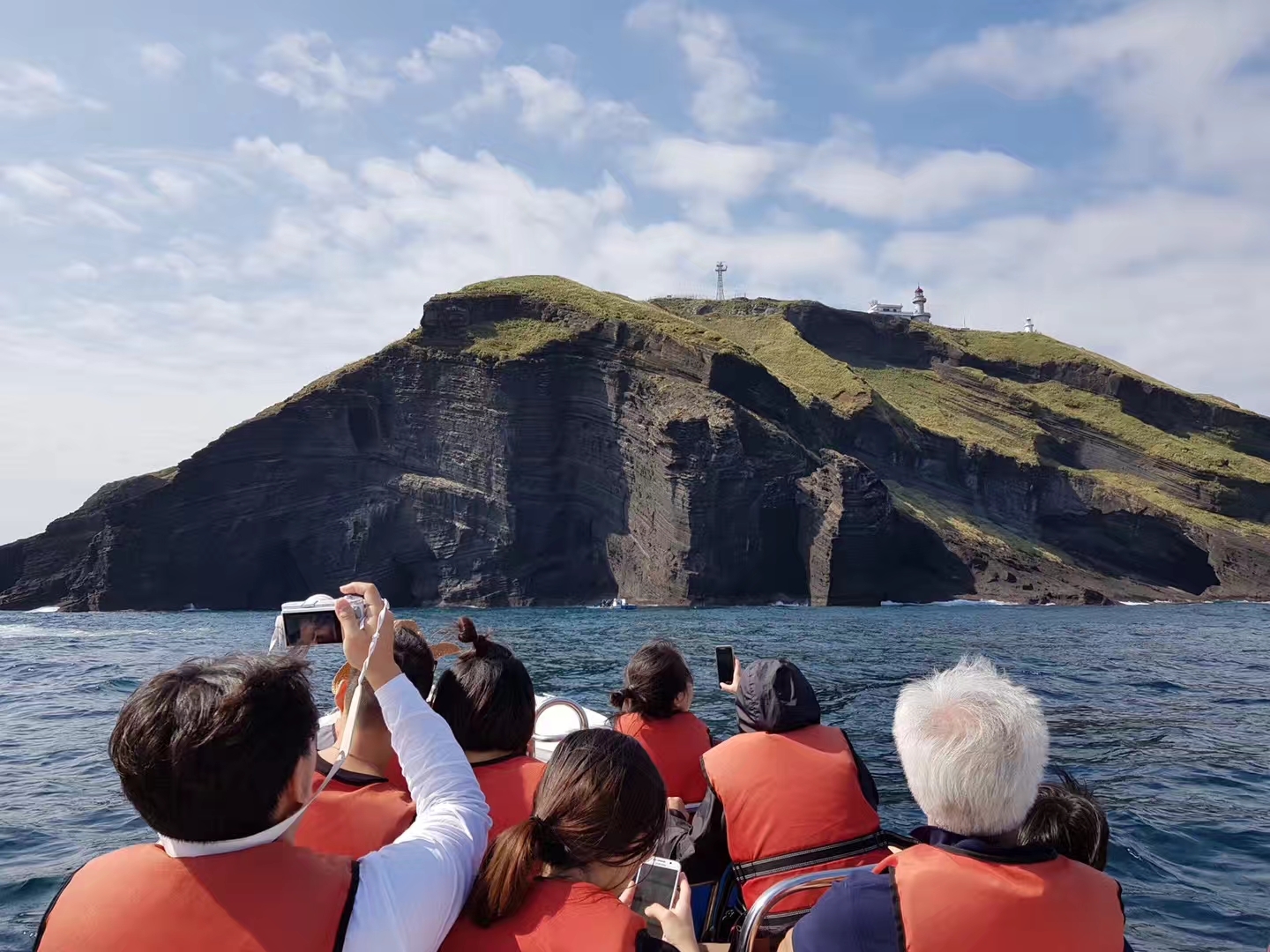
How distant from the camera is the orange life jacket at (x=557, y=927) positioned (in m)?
2.29

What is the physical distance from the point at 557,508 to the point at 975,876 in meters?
68.3

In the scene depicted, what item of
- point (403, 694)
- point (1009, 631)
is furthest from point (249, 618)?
point (403, 694)

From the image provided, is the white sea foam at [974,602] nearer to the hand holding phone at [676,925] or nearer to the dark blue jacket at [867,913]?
the dark blue jacket at [867,913]

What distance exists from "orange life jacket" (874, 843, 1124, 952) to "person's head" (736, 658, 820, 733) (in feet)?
6.15

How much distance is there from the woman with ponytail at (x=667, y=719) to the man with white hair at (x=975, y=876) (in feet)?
9.49

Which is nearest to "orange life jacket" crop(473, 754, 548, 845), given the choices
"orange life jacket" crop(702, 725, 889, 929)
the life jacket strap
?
"orange life jacket" crop(702, 725, 889, 929)

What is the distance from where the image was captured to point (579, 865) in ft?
8.36

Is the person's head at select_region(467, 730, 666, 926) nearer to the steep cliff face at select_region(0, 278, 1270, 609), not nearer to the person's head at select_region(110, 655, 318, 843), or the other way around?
the person's head at select_region(110, 655, 318, 843)

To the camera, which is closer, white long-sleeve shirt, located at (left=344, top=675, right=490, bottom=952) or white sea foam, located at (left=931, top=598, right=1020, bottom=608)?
white long-sleeve shirt, located at (left=344, top=675, right=490, bottom=952)

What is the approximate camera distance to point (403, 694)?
262cm

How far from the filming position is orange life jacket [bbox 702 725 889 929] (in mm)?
4352

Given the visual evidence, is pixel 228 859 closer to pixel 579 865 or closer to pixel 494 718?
pixel 579 865

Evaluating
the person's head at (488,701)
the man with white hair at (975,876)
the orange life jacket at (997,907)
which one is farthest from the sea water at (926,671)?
the orange life jacket at (997,907)

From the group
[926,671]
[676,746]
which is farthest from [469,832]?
[926,671]
